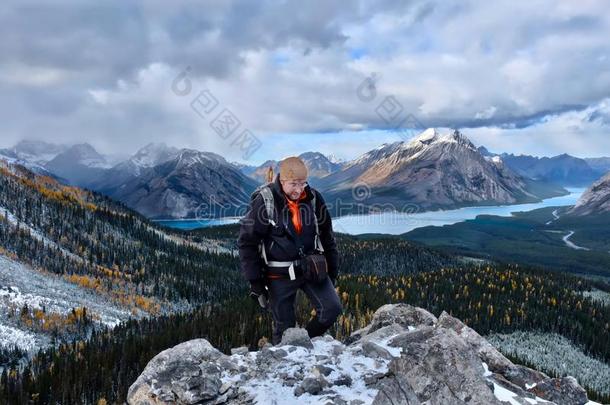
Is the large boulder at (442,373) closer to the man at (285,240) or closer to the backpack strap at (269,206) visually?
the man at (285,240)

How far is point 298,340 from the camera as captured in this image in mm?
12328

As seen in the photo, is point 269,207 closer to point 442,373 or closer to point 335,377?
point 335,377

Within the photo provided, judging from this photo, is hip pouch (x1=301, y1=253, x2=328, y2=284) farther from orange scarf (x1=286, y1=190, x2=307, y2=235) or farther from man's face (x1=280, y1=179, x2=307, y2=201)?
man's face (x1=280, y1=179, x2=307, y2=201)

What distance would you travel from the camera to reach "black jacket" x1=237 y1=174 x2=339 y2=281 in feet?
38.1

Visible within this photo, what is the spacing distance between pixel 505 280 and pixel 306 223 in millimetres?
77070

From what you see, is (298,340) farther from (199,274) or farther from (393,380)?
(199,274)

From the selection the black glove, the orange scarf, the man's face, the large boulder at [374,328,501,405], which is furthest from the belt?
the large boulder at [374,328,501,405]

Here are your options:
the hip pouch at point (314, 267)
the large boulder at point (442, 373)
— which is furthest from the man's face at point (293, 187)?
the large boulder at point (442, 373)

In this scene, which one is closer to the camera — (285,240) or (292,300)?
(285,240)

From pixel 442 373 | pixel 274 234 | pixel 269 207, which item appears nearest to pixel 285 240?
pixel 274 234

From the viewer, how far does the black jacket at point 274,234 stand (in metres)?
11.6

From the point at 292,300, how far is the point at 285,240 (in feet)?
6.41

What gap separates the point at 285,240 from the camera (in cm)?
1180

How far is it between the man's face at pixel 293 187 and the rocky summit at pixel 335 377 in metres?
3.80
